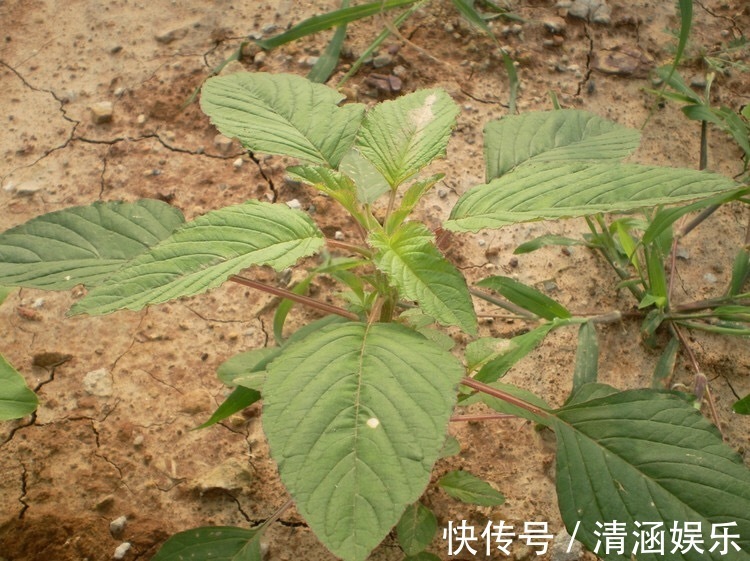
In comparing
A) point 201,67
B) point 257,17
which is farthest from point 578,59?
point 201,67

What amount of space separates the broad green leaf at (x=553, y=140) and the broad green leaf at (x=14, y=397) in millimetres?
1200

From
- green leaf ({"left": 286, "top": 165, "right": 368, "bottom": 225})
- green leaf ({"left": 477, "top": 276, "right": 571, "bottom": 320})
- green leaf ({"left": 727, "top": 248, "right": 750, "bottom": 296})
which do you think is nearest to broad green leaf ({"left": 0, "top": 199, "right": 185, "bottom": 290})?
green leaf ({"left": 286, "top": 165, "right": 368, "bottom": 225})

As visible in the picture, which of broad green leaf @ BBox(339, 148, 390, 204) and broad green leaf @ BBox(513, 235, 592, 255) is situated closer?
broad green leaf @ BBox(339, 148, 390, 204)

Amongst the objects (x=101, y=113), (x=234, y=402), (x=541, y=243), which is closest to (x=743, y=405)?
(x=541, y=243)

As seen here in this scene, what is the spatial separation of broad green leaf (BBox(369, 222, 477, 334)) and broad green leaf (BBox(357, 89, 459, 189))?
194mm

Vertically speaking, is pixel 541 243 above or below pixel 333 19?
below

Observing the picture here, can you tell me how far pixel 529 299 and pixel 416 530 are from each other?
72cm

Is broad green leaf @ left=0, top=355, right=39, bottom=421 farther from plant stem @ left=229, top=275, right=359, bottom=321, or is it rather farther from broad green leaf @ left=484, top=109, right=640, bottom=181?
broad green leaf @ left=484, top=109, right=640, bottom=181

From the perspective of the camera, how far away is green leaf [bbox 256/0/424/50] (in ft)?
8.46

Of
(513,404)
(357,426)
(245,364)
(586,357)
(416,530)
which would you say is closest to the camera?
(357,426)

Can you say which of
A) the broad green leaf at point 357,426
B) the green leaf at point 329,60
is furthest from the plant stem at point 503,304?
the green leaf at point 329,60

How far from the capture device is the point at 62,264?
150 cm

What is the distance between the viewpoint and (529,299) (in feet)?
6.63

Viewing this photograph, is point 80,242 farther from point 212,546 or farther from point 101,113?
point 101,113
